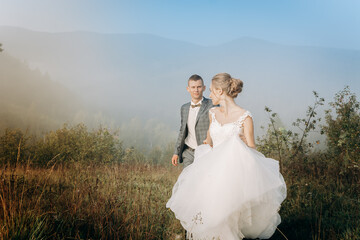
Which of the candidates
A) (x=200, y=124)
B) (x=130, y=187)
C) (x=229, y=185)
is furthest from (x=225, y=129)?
(x=130, y=187)

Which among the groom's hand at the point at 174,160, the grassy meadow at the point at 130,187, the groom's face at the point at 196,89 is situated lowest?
the grassy meadow at the point at 130,187

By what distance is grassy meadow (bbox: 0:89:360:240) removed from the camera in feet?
11.8

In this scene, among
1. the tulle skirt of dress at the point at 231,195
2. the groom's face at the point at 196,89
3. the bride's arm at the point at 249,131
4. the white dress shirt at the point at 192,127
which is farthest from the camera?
the white dress shirt at the point at 192,127

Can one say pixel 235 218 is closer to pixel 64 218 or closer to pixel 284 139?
pixel 64 218

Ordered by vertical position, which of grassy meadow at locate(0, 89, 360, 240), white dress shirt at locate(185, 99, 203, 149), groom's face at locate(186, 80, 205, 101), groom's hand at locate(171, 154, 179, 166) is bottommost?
grassy meadow at locate(0, 89, 360, 240)

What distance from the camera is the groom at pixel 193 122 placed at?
209 inches

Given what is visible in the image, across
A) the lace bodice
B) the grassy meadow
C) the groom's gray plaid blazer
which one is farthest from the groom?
the lace bodice

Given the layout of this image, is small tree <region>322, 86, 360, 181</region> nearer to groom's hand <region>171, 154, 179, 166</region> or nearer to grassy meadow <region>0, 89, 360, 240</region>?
grassy meadow <region>0, 89, 360, 240</region>

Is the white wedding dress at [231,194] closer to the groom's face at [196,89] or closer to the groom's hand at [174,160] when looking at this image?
the groom's hand at [174,160]

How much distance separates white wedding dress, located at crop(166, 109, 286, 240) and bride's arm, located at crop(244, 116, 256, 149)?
6 centimetres

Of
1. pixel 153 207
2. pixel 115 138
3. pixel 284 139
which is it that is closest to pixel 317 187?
pixel 284 139

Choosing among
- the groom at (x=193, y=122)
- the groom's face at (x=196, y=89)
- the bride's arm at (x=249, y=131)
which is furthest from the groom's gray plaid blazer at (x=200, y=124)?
the bride's arm at (x=249, y=131)

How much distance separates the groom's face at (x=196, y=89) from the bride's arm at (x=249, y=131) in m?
1.87

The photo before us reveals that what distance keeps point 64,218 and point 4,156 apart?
6.64 m
